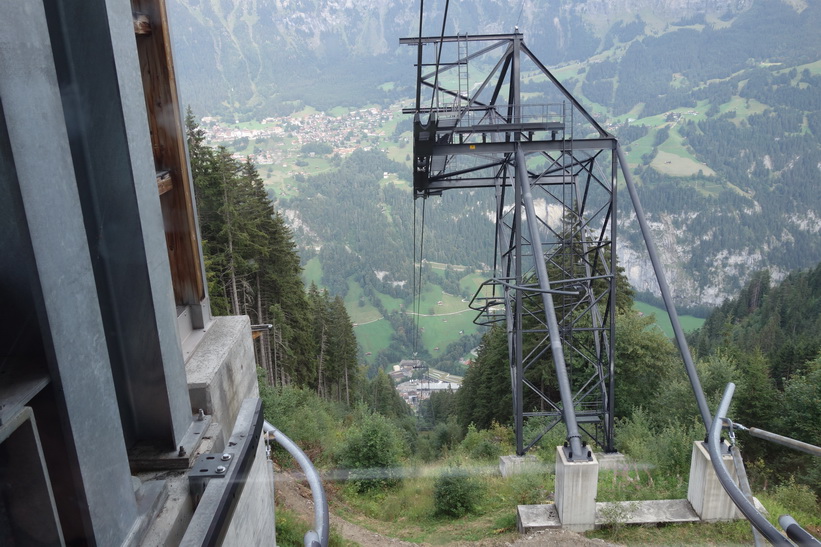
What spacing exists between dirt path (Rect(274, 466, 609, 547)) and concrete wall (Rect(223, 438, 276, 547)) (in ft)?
14.6

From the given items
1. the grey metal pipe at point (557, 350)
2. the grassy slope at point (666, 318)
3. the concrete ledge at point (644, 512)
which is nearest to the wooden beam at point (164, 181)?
the grey metal pipe at point (557, 350)

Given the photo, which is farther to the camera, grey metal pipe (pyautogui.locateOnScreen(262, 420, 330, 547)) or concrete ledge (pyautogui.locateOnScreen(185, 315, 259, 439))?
concrete ledge (pyautogui.locateOnScreen(185, 315, 259, 439))

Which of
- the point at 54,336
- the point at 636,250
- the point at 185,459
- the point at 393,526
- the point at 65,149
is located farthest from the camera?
the point at 636,250

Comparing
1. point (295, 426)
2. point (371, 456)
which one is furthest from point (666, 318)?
point (371, 456)

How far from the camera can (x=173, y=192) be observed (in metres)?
3.94

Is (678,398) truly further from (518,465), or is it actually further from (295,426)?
(295,426)

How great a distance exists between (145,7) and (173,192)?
3.80 ft

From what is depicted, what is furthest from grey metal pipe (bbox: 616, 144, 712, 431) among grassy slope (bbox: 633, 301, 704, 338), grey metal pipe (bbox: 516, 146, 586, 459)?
grassy slope (bbox: 633, 301, 704, 338)

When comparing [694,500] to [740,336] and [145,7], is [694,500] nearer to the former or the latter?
[145,7]

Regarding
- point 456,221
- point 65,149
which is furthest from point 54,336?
point 456,221

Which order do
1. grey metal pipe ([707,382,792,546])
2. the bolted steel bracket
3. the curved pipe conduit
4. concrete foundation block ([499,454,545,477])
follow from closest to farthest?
1. the curved pipe conduit
2. the bolted steel bracket
3. grey metal pipe ([707,382,792,546])
4. concrete foundation block ([499,454,545,477])

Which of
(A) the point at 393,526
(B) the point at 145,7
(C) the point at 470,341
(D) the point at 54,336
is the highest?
(B) the point at 145,7

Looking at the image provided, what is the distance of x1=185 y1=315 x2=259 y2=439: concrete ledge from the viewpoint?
354cm

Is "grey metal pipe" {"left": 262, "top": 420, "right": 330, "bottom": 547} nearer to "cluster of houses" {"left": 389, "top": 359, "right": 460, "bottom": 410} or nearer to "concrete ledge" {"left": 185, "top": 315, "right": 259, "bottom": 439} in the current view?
"concrete ledge" {"left": 185, "top": 315, "right": 259, "bottom": 439}
